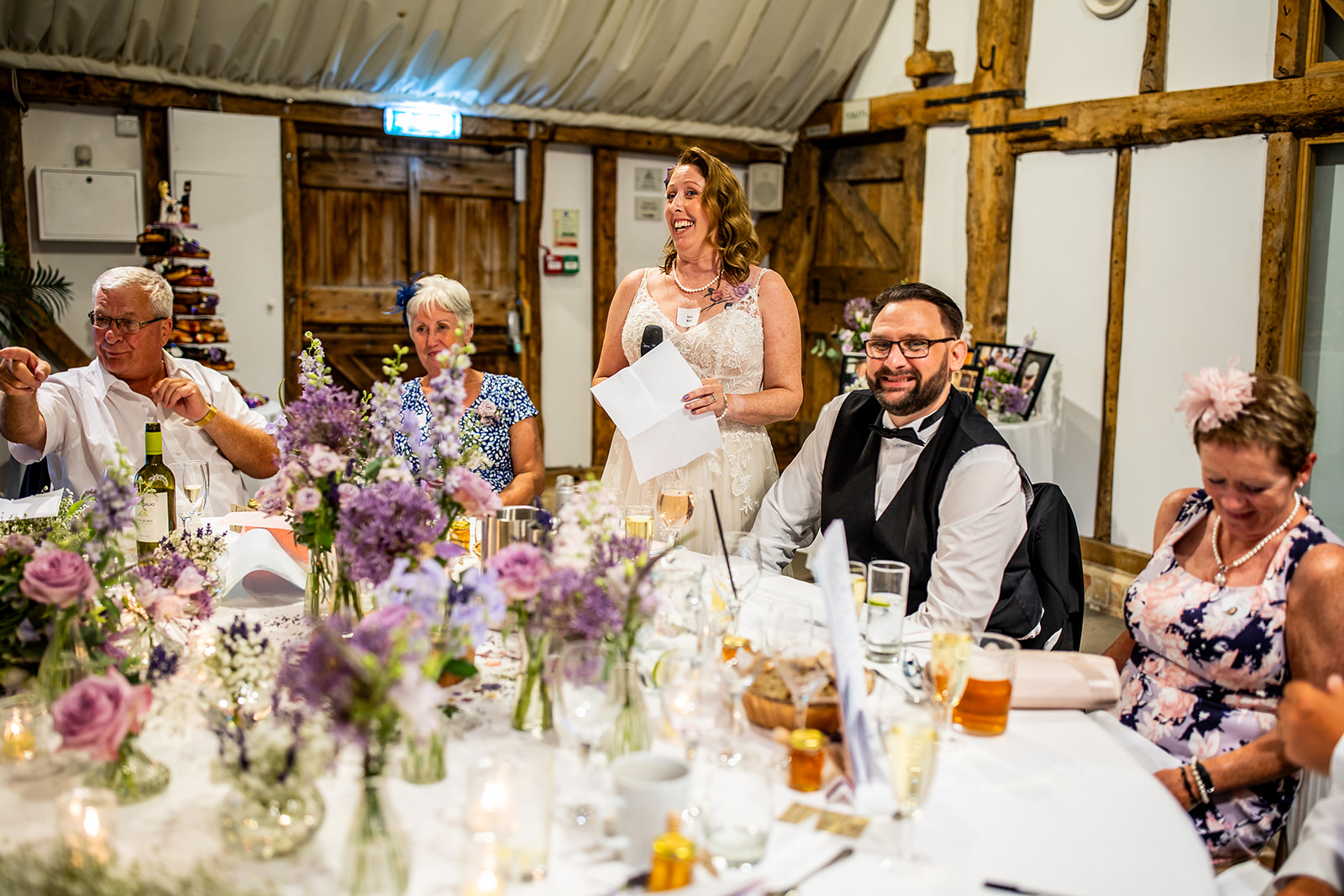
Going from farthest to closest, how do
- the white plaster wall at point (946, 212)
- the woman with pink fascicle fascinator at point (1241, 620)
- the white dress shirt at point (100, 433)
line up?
the white plaster wall at point (946, 212) < the white dress shirt at point (100, 433) < the woman with pink fascicle fascinator at point (1241, 620)

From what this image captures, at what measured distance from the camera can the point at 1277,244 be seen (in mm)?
4648

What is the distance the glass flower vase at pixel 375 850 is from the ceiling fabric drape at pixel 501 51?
5.77m

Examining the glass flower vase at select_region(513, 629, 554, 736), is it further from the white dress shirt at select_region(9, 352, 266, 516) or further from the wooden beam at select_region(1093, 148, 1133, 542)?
the wooden beam at select_region(1093, 148, 1133, 542)

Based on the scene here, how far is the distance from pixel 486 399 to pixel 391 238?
3950 mm

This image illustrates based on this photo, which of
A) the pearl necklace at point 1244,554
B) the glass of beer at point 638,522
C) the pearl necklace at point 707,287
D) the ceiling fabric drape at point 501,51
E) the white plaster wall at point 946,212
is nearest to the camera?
the pearl necklace at point 1244,554

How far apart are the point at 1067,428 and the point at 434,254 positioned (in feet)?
13.6

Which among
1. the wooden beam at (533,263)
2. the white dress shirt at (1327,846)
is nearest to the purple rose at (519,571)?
the white dress shirt at (1327,846)

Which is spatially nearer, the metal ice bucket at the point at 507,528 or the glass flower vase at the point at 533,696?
the glass flower vase at the point at 533,696

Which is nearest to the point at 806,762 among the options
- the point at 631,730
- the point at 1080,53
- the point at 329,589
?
the point at 631,730

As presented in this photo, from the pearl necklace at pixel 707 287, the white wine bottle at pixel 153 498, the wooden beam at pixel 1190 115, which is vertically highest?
the wooden beam at pixel 1190 115

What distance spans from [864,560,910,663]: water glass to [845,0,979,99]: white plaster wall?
510cm

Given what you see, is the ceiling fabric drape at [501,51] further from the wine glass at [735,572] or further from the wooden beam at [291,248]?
the wine glass at [735,572]

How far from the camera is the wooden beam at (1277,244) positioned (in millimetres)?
4617

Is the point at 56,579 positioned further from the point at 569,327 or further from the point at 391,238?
the point at 569,327
